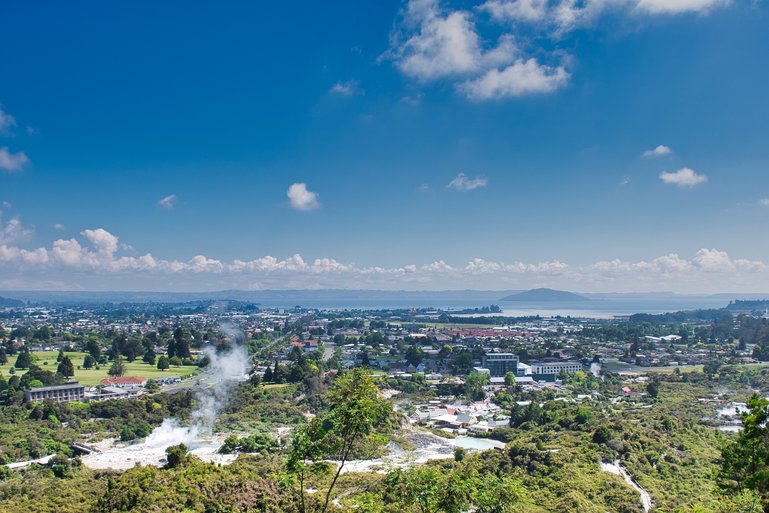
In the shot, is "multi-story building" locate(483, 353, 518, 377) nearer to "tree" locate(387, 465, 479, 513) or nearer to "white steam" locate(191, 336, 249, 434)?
"white steam" locate(191, 336, 249, 434)

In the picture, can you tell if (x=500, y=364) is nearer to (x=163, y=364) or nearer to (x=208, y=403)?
(x=208, y=403)

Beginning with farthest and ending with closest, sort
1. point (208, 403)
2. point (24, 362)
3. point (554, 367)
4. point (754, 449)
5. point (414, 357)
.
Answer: point (414, 357)
point (554, 367)
point (24, 362)
point (208, 403)
point (754, 449)

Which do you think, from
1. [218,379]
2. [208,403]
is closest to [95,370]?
[218,379]

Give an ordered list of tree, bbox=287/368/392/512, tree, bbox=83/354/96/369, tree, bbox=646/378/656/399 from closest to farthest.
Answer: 1. tree, bbox=287/368/392/512
2. tree, bbox=646/378/656/399
3. tree, bbox=83/354/96/369

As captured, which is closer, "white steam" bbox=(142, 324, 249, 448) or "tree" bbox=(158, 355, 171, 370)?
"white steam" bbox=(142, 324, 249, 448)

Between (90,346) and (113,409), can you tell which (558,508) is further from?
(90,346)

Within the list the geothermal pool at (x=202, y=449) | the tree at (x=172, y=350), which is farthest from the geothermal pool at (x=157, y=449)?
the tree at (x=172, y=350)

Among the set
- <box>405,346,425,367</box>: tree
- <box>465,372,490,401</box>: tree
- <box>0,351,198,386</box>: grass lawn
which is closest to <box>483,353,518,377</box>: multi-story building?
<box>405,346,425,367</box>: tree

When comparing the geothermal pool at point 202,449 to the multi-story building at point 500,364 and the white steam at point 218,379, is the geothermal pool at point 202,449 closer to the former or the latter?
the white steam at point 218,379
